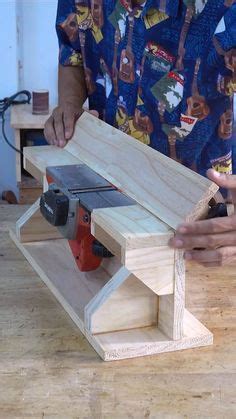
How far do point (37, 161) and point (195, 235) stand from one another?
51cm

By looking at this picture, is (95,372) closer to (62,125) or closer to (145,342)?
(145,342)

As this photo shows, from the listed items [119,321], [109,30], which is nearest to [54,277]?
[119,321]

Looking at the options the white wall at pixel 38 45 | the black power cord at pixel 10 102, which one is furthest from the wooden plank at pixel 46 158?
the white wall at pixel 38 45

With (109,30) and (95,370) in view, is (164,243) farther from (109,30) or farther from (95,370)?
(109,30)

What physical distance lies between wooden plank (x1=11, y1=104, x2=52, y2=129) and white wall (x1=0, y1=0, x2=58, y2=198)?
23cm

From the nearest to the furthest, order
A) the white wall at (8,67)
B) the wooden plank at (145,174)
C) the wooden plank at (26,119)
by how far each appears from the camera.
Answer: the wooden plank at (145,174), the wooden plank at (26,119), the white wall at (8,67)

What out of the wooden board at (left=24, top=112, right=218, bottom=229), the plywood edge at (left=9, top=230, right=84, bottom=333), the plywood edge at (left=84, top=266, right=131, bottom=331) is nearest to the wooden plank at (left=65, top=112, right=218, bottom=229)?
the wooden board at (left=24, top=112, right=218, bottom=229)

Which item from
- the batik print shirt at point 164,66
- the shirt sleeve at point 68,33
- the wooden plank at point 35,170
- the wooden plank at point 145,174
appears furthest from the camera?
the shirt sleeve at point 68,33

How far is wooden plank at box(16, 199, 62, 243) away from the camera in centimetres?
155

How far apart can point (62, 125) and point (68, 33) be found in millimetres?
274

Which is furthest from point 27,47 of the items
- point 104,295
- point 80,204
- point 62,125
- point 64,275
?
point 104,295

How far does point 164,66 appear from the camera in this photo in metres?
1.47

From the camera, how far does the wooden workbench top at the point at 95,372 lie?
0.99m

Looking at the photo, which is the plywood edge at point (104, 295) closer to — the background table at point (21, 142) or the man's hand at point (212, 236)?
the man's hand at point (212, 236)
